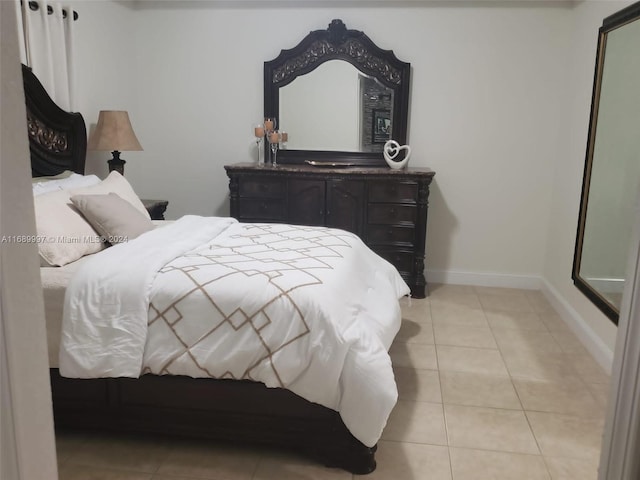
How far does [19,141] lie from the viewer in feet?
2.65

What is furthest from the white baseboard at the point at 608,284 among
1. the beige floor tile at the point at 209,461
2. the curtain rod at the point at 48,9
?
the curtain rod at the point at 48,9

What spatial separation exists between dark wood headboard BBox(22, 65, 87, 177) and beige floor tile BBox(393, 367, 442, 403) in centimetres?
239

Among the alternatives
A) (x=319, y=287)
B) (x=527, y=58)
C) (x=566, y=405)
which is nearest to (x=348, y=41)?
(x=527, y=58)

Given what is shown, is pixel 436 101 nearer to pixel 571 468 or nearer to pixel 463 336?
pixel 463 336

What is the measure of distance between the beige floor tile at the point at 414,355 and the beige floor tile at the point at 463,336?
6.3 inches

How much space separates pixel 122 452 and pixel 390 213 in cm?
264

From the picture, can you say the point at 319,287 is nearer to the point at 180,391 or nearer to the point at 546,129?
the point at 180,391

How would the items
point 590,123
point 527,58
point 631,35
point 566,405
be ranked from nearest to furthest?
point 566,405
point 631,35
point 590,123
point 527,58

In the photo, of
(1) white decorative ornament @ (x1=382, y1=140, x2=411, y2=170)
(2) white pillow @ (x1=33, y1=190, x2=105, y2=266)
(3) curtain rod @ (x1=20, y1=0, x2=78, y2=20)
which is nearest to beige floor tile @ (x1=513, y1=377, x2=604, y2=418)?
(1) white decorative ornament @ (x1=382, y1=140, x2=411, y2=170)

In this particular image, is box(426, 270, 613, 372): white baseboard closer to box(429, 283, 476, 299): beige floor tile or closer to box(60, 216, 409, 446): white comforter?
box(429, 283, 476, 299): beige floor tile

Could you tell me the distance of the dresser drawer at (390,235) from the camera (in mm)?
4242

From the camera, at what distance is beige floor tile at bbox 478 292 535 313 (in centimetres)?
410

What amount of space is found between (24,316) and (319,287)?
141 centimetres

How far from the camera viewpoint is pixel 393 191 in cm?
419
